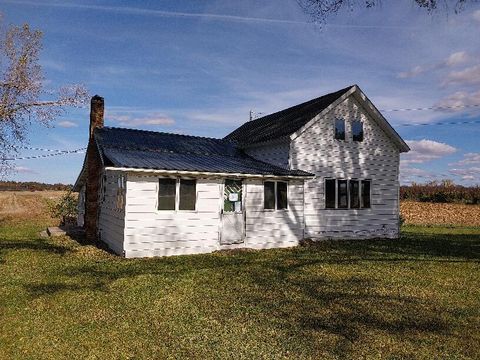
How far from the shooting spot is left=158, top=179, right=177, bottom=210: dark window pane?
45.0ft

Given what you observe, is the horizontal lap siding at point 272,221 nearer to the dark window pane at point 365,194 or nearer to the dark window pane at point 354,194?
the dark window pane at point 354,194

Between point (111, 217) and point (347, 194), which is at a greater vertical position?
point (347, 194)

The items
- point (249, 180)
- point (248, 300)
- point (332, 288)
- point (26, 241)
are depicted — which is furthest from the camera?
point (26, 241)

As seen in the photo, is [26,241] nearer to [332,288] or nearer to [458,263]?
[332,288]

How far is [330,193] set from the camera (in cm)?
1859

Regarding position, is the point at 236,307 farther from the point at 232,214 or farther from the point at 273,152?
the point at 273,152

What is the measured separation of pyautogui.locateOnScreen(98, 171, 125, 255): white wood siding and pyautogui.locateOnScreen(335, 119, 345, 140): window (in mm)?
10574

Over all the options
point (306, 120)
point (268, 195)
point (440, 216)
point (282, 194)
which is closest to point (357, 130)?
point (306, 120)

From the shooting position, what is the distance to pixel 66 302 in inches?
317

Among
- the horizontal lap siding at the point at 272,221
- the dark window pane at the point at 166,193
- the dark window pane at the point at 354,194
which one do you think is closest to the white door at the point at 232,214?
the horizontal lap siding at the point at 272,221

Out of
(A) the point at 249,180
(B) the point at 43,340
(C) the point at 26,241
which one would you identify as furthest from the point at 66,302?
(C) the point at 26,241

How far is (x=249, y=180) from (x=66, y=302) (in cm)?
907

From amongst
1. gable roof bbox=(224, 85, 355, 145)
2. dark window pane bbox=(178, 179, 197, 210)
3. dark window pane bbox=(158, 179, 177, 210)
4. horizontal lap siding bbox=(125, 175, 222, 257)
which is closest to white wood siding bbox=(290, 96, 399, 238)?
gable roof bbox=(224, 85, 355, 145)

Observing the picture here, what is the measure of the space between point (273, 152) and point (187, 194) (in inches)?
240
